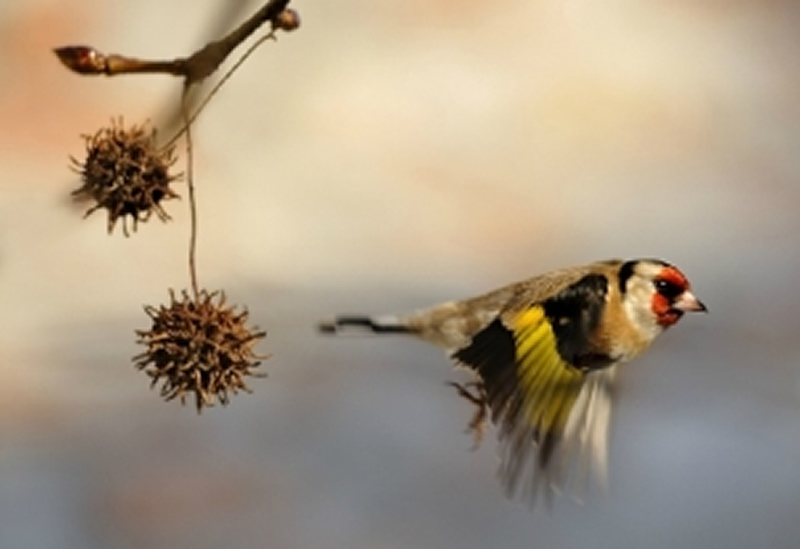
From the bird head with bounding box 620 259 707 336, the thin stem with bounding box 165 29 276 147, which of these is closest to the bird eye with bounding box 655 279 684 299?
the bird head with bounding box 620 259 707 336

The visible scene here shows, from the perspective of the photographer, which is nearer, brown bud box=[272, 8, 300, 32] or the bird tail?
brown bud box=[272, 8, 300, 32]

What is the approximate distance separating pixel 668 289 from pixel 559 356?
8 cm

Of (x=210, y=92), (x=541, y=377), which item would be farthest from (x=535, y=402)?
(x=210, y=92)

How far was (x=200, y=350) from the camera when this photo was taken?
3.26 feet

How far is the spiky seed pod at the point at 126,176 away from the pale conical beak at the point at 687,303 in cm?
33

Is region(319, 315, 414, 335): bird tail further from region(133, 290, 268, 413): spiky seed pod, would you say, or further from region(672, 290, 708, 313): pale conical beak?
region(672, 290, 708, 313): pale conical beak

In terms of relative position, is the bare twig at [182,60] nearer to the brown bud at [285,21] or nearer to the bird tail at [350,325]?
the brown bud at [285,21]

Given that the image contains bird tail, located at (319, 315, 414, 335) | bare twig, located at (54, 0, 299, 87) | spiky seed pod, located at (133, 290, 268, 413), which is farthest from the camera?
bird tail, located at (319, 315, 414, 335)

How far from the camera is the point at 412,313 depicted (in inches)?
50.7

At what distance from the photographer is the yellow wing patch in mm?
1057

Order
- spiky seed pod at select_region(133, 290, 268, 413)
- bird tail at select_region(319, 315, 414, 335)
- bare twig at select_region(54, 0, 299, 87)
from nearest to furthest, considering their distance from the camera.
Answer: bare twig at select_region(54, 0, 299, 87) < spiky seed pod at select_region(133, 290, 268, 413) < bird tail at select_region(319, 315, 414, 335)

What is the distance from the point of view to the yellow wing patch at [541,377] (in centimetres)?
106

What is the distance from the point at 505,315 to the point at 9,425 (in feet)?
2.77

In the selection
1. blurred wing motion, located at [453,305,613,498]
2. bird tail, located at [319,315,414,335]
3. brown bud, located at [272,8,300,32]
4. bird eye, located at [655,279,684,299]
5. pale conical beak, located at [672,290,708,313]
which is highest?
brown bud, located at [272,8,300,32]
